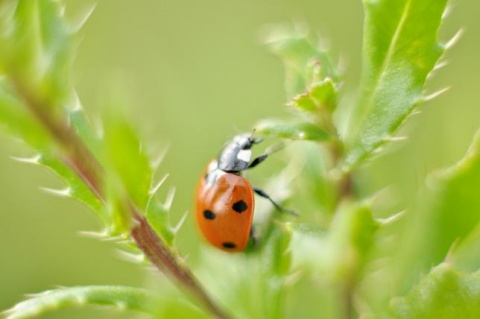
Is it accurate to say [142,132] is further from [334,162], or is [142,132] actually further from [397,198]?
[397,198]

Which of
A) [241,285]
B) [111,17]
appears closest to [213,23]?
[111,17]

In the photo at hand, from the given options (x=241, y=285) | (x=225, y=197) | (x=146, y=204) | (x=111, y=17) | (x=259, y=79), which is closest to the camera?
(x=146, y=204)

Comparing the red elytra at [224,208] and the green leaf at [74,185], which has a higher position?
the red elytra at [224,208]

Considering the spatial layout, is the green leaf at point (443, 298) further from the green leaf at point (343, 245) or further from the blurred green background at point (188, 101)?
the blurred green background at point (188, 101)

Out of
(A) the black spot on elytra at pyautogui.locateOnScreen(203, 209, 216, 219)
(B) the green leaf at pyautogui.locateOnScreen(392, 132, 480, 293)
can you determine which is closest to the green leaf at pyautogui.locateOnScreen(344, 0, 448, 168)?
(B) the green leaf at pyautogui.locateOnScreen(392, 132, 480, 293)

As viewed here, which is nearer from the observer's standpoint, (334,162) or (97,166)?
(97,166)

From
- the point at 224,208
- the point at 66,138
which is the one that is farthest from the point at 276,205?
the point at 66,138

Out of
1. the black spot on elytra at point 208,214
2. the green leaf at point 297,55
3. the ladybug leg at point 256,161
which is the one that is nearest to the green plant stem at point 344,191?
the green leaf at point 297,55
